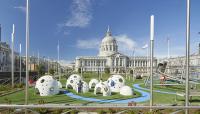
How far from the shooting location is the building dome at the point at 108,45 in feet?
533

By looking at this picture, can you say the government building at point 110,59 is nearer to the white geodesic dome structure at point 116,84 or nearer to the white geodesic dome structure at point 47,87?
the white geodesic dome structure at point 116,84

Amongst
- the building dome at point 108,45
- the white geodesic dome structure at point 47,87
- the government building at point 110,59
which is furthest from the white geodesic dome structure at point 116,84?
the building dome at point 108,45

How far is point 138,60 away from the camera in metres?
166

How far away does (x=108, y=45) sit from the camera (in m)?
163

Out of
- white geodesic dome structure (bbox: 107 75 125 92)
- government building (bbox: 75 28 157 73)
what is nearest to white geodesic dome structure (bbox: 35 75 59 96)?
white geodesic dome structure (bbox: 107 75 125 92)

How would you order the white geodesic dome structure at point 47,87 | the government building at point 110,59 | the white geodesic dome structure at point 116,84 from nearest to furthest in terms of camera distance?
1. the white geodesic dome structure at point 47,87
2. the white geodesic dome structure at point 116,84
3. the government building at point 110,59

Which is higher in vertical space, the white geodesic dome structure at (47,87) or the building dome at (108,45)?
the building dome at (108,45)

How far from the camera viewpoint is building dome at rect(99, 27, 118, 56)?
16250cm

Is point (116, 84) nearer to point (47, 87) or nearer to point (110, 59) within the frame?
point (47, 87)

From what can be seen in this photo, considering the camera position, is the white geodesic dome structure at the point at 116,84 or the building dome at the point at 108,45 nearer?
the white geodesic dome structure at the point at 116,84

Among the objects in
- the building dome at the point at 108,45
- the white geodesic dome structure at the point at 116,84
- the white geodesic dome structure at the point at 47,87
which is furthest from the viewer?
the building dome at the point at 108,45

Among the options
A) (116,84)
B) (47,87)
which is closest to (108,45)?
(116,84)

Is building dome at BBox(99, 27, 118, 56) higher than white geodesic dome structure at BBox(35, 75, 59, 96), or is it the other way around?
building dome at BBox(99, 27, 118, 56)

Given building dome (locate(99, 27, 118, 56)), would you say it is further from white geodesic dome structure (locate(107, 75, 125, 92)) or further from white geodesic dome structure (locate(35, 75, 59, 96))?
white geodesic dome structure (locate(35, 75, 59, 96))
